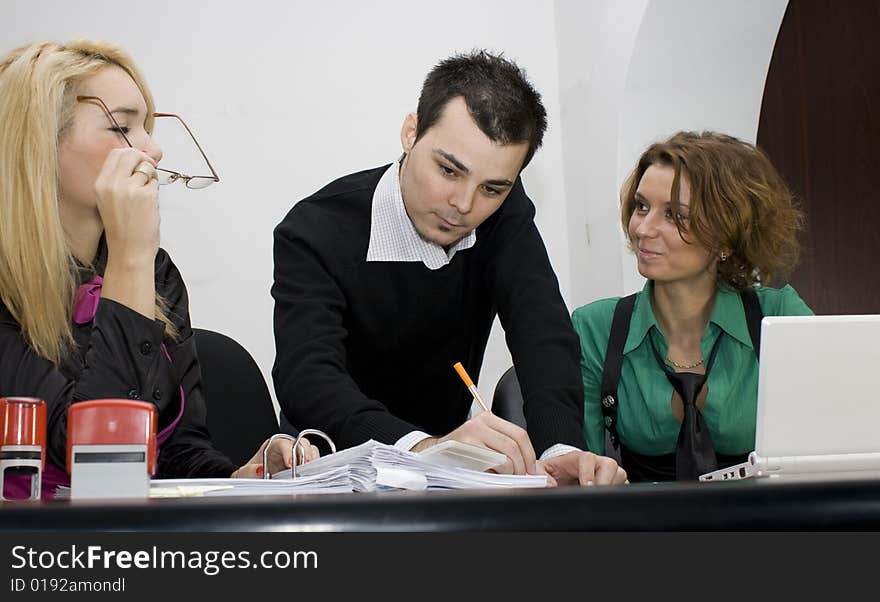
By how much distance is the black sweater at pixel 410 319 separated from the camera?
1.64 metres

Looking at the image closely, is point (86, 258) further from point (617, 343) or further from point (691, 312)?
point (691, 312)

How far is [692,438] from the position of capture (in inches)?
72.6

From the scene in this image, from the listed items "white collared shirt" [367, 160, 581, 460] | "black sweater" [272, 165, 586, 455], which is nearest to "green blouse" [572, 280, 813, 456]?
"black sweater" [272, 165, 586, 455]

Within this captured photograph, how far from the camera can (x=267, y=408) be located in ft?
6.71

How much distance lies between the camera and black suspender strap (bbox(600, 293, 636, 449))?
2.00 meters

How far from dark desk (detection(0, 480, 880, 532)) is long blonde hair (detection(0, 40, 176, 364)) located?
0.93 metres

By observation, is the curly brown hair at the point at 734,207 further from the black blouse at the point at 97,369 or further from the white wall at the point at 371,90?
the black blouse at the point at 97,369

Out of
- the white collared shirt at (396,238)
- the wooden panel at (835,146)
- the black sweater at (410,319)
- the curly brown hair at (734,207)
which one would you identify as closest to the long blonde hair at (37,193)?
the black sweater at (410,319)

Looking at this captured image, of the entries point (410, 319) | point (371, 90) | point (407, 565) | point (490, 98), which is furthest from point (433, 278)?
point (407, 565)

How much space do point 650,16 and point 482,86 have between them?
3.42ft

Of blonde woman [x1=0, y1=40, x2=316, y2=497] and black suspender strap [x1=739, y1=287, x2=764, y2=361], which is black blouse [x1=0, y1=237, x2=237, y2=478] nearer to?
blonde woman [x1=0, y1=40, x2=316, y2=497]

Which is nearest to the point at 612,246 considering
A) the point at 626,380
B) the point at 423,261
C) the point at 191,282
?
the point at 626,380

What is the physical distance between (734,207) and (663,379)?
0.44 metres

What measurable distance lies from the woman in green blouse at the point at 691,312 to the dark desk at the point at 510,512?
1.31m
